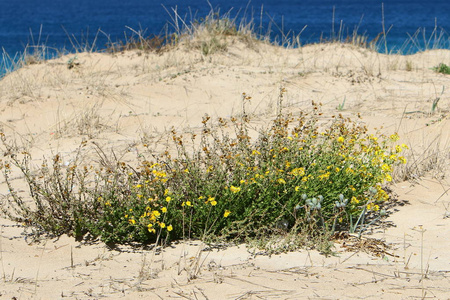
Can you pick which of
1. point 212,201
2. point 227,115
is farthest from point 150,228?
point 227,115

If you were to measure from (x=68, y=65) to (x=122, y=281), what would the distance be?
9.89 meters

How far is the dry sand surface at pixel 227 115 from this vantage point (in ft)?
11.1

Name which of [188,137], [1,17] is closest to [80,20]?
[1,17]

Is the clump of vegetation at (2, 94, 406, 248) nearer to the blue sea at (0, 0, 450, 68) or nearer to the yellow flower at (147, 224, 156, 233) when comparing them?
the yellow flower at (147, 224, 156, 233)

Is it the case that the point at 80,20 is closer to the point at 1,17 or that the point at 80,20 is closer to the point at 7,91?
the point at 1,17

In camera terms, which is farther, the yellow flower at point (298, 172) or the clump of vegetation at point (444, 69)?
the clump of vegetation at point (444, 69)

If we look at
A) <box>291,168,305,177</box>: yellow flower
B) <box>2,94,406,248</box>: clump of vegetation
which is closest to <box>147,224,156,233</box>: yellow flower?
<box>2,94,406,248</box>: clump of vegetation

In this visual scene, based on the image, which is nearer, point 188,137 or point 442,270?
point 442,270

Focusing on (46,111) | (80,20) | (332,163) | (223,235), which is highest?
(332,163)

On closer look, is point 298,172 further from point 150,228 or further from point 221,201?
point 150,228

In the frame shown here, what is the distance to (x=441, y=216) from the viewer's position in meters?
4.64

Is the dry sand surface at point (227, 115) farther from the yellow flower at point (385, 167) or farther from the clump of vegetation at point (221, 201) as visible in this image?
the yellow flower at point (385, 167)

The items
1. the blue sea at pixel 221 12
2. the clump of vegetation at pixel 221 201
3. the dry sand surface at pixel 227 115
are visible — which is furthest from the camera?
the blue sea at pixel 221 12

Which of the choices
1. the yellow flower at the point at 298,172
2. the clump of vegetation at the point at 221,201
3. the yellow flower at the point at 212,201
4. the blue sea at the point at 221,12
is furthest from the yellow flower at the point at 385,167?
the blue sea at the point at 221,12
